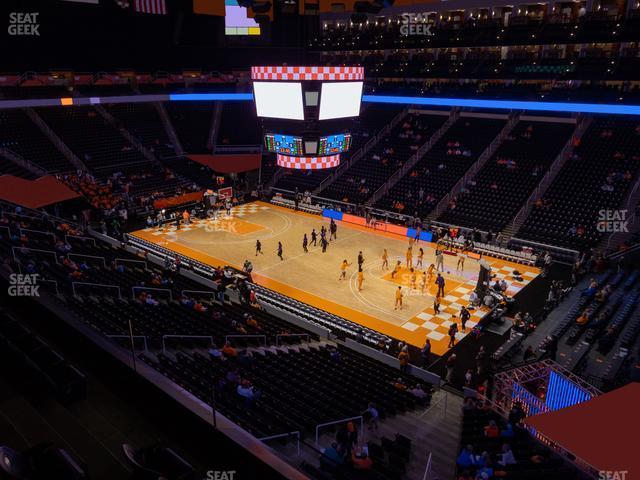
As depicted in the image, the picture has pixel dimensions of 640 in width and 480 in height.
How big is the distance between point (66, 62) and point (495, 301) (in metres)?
34.5

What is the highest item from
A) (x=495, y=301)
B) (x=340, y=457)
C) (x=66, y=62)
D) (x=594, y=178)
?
(x=66, y=62)

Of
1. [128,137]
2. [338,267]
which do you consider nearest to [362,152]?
[338,267]

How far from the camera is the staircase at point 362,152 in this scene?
3941 centimetres

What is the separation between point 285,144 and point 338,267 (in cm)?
913

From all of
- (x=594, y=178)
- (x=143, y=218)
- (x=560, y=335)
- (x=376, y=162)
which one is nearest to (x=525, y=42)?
(x=594, y=178)

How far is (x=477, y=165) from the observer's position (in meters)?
35.4

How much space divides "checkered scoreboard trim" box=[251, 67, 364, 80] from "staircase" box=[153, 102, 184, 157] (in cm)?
2796

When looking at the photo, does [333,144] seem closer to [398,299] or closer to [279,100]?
[279,100]

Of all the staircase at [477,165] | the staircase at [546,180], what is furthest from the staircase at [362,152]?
the staircase at [546,180]

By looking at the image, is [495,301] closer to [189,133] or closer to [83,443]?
[83,443]

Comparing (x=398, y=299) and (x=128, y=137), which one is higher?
(x=128, y=137)

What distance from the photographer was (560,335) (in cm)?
1753

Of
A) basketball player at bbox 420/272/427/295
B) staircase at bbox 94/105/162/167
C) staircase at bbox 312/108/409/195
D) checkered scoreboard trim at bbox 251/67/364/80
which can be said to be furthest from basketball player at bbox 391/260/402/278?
staircase at bbox 94/105/162/167

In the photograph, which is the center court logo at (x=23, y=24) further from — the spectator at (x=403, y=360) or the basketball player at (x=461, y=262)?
the spectator at (x=403, y=360)
